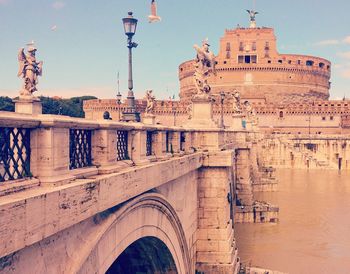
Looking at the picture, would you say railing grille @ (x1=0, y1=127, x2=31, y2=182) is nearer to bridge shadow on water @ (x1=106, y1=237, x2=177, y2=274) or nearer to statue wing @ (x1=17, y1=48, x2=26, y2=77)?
bridge shadow on water @ (x1=106, y1=237, x2=177, y2=274)

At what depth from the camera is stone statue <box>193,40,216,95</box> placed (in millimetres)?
15234

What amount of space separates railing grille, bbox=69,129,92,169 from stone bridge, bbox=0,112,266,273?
0.04 feet

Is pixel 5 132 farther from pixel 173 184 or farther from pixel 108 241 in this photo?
pixel 173 184

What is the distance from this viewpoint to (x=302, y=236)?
2578 cm

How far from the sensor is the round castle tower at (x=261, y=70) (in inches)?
3819

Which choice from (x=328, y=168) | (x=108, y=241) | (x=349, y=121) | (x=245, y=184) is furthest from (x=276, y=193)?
(x=349, y=121)

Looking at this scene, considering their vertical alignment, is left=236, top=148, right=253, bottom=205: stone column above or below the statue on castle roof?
below

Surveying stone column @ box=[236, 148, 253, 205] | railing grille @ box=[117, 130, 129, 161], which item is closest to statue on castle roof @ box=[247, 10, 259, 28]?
stone column @ box=[236, 148, 253, 205]

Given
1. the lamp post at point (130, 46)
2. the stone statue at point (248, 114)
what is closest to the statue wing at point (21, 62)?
the lamp post at point (130, 46)

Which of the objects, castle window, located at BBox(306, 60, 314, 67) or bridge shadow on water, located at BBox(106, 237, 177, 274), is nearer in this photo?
bridge shadow on water, located at BBox(106, 237, 177, 274)

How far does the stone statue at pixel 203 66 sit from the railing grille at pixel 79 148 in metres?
9.45

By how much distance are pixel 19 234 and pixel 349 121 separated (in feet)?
278

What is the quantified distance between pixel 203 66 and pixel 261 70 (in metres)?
84.5

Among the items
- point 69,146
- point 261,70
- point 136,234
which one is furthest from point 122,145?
point 261,70
